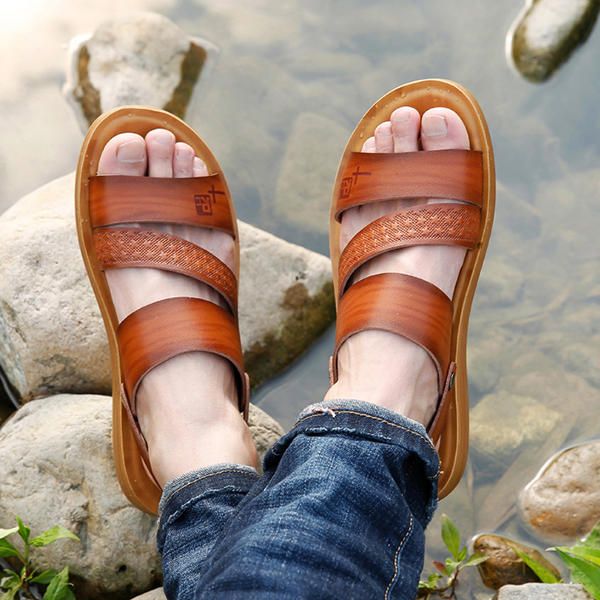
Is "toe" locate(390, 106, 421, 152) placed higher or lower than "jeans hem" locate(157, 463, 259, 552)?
higher

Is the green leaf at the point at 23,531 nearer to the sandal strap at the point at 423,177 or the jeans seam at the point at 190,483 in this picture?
the jeans seam at the point at 190,483

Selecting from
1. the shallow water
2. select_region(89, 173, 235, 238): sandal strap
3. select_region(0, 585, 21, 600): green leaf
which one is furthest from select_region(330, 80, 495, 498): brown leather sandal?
select_region(0, 585, 21, 600): green leaf

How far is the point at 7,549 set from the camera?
177cm

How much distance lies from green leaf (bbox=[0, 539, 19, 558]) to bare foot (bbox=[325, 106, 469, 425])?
0.80m

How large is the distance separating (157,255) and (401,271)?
0.63 meters

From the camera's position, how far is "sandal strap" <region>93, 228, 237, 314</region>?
2047 millimetres

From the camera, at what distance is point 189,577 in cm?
138

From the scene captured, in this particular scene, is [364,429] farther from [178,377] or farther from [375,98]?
[375,98]

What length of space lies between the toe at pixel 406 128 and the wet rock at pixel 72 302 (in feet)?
1.36

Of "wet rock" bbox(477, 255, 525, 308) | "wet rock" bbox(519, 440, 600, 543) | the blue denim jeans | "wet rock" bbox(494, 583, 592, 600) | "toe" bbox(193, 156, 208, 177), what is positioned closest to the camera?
the blue denim jeans

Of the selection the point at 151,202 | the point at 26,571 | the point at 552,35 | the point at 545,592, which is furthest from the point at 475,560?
the point at 552,35

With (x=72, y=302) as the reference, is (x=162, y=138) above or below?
above

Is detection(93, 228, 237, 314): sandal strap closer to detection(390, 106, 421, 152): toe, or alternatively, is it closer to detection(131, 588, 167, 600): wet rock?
detection(390, 106, 421, 152): toe

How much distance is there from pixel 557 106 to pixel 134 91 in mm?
1316
